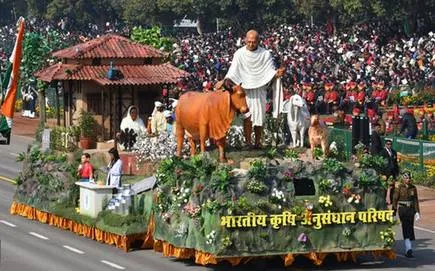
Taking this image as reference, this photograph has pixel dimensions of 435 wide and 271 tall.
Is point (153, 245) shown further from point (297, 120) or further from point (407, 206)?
point (297, 120)

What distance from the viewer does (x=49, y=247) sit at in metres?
34.9

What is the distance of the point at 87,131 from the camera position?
41.8 metres

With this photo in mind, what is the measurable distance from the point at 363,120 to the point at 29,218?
990 centimetres

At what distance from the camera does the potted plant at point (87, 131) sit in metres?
41.8

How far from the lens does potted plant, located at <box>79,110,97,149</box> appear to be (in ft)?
137

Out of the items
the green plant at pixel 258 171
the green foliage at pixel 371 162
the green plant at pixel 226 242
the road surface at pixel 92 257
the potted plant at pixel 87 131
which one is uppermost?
the potted plant at pixel 87 131

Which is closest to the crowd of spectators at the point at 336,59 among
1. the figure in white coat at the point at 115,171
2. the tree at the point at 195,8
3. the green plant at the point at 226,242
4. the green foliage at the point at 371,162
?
the tree at the point at 195,8

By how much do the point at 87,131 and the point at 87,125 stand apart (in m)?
0.17

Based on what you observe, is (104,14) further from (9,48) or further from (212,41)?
(212,41)

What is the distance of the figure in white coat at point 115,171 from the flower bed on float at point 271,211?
A: 11.4 ft

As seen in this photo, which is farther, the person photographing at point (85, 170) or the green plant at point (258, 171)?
the person photographing at point (85, 170)

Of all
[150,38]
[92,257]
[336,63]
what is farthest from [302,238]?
[336,63]

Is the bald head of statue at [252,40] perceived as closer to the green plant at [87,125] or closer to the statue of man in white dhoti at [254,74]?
the statue of man in white dhoti at [254,74]

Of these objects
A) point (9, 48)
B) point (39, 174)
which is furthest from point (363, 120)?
point (9, 48)
